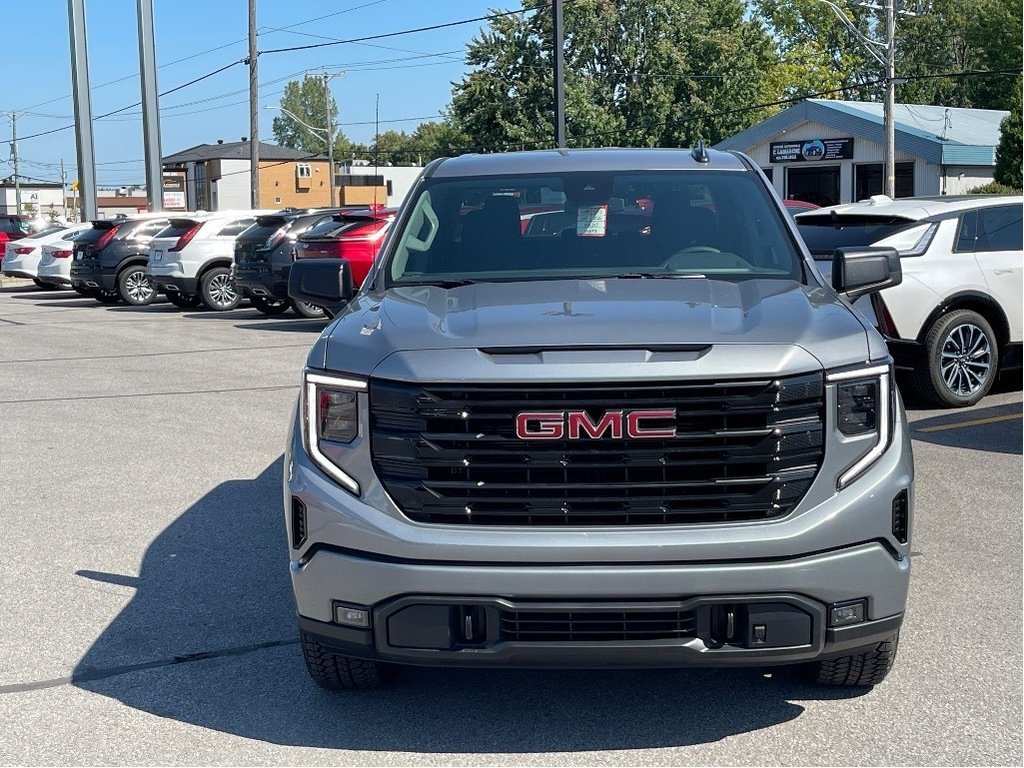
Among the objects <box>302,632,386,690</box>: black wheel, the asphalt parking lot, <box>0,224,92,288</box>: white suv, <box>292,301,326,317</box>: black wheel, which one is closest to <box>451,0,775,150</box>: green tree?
<box>0,224,92,288</box>: white suv

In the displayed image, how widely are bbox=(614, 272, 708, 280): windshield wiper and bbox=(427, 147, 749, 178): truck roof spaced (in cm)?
80

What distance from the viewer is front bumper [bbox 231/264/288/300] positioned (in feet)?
62.2

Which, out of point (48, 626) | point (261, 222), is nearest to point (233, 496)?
point (48, 626)

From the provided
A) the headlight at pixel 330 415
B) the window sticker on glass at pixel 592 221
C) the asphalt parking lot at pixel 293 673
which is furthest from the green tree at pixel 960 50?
the headlight at pixel 330 415

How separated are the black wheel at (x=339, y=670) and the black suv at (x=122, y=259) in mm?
21232

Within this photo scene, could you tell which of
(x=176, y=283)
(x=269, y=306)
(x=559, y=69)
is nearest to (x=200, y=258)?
(x=176, y=283)

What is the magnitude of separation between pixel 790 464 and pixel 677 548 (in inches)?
16.9

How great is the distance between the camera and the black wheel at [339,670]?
4238mm

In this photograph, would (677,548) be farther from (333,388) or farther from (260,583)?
(260,583)

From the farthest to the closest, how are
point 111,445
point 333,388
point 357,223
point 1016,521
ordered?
point 357,223 → point 111,445 → point 1016,521 → point 333,388

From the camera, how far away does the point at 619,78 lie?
233 ft

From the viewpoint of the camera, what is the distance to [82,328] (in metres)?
20.0

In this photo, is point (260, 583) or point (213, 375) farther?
point (213, 375)

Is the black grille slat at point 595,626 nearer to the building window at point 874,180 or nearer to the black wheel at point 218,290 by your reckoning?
the black wheel at point 218,290
